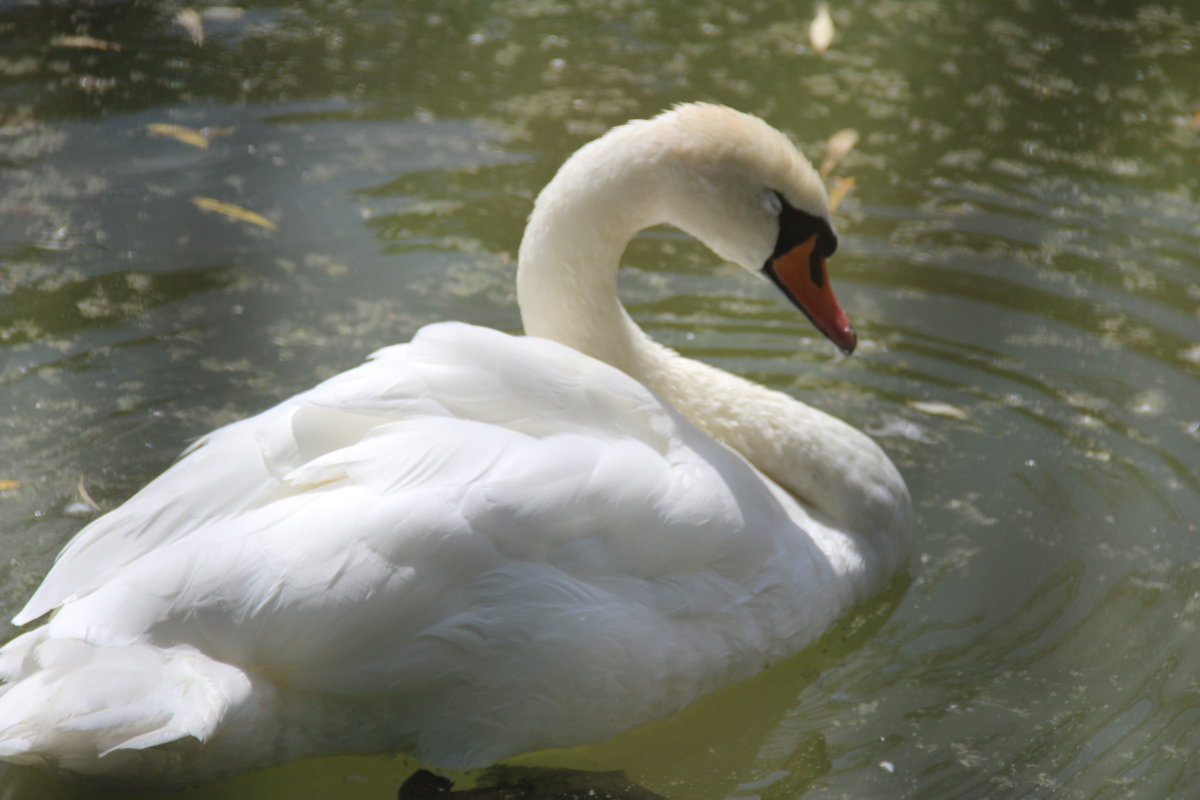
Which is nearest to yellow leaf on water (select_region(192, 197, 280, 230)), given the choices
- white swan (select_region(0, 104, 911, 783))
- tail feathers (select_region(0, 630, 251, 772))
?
white swan (select_region(0, 104, 911, 783))

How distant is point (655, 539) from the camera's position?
112 inches

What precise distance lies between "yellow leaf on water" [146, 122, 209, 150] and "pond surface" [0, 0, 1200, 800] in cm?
2

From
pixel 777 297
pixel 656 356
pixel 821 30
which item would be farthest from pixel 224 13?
pixel 656 356

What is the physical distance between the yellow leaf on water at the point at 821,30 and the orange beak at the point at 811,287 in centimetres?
375

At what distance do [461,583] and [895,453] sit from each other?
6.30 feet

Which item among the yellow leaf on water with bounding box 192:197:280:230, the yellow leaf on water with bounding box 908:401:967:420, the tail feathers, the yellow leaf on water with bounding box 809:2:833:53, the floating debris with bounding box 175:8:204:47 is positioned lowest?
the yellow leaf on water with bounding box 192:197:280:230

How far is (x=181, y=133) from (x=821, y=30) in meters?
A: 3.43

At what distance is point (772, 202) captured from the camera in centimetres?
351

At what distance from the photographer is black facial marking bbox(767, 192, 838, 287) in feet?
11.6

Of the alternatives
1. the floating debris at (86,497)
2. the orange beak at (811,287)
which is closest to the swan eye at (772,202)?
the orange beak at (811,287)

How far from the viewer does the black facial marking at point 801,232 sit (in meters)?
3.54

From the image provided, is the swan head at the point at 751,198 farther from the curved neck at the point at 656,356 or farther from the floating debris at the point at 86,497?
the floating debris at the point at 86,497

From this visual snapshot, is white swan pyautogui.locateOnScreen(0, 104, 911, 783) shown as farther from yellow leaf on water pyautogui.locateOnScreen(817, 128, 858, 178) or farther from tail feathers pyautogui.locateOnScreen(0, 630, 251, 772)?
yellow leaf on water pyautogui.locateOnScreen(817, 128, 858, 178)

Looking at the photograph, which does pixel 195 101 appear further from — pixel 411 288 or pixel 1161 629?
pixel 1161 629
